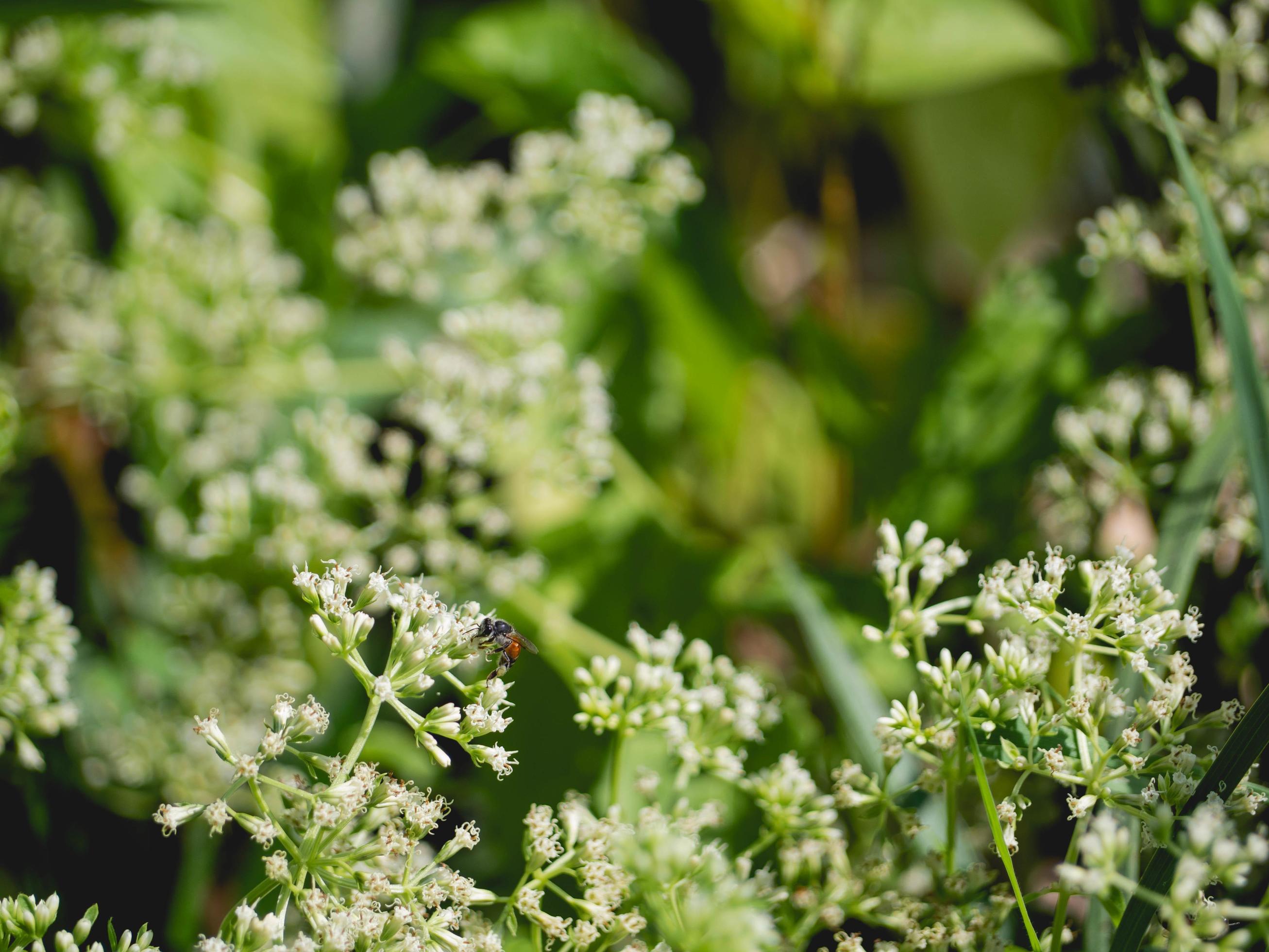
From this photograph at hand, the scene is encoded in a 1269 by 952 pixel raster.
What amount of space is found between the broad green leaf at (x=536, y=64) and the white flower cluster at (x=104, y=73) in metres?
0.36

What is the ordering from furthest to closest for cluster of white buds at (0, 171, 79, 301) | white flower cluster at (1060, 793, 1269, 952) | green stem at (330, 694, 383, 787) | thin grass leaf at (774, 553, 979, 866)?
cluster of white buds at (0, 171, 79, 301)
thin grass leaf at (774, 553, 979, 866)
green stem at (330, 694, 383, 787)
white flower cluster at (1060, 793, 1269, 952)

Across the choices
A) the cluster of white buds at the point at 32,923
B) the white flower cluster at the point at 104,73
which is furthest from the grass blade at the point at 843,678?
the white flower cluster at the point at 104,73

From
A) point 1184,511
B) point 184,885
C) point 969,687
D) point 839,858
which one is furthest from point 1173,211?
point 184,885

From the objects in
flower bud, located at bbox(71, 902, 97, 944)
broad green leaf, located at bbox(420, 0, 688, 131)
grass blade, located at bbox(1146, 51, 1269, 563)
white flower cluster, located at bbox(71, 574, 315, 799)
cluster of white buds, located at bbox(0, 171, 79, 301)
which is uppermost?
grass blade, located at bbox(1146, 51, 1269, 563)

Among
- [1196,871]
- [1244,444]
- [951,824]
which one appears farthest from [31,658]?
[1244,444]

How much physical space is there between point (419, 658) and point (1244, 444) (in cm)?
59

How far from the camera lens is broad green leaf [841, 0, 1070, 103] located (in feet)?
4.14

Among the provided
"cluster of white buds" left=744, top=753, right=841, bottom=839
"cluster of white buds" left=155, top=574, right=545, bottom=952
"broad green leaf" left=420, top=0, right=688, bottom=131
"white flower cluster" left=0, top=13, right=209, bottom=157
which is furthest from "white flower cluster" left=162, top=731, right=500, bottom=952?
"broad green leaf" left=420, top=0, right=688, bottom=131

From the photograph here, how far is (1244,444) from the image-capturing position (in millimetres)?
688

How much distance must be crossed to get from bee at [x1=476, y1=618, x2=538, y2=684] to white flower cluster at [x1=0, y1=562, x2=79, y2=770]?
1.10 ft

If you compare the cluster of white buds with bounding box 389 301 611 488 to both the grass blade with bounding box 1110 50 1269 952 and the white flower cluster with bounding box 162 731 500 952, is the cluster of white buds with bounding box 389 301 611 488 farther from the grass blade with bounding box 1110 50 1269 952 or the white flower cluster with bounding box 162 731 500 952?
the grass blade with bounding box 1110 50 1269 952

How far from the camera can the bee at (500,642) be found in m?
0.70

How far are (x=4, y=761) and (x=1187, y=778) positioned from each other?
112cm

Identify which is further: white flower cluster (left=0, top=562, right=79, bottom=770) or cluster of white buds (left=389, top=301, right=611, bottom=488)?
cluster of white buds (left=389, top=301, right=611, bottom=488)
